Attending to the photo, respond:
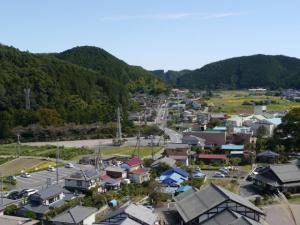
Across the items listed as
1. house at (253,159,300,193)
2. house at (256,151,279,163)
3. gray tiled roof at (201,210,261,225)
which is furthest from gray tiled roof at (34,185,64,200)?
house at (256,151,279,163)

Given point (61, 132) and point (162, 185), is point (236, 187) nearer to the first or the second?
point (162, 185)

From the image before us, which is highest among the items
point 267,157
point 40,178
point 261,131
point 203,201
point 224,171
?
point 203,201

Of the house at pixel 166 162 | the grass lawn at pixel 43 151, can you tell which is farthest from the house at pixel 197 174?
the grass lawn at pixel 43 151

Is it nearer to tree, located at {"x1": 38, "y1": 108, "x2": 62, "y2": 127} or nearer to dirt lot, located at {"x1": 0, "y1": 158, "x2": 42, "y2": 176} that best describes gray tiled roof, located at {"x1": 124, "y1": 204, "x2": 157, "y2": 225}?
dirt lot, located at {"x1": 0, "y1": 158, "x2": 42, "y2": 176}

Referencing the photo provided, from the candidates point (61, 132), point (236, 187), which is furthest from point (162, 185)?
point (61, 132)

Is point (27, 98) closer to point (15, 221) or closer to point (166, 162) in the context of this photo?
point (166, 162)

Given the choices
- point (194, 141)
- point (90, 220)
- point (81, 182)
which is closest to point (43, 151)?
point (194, 141)
